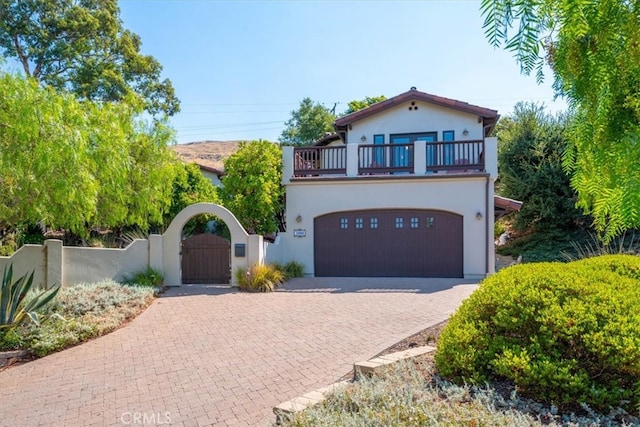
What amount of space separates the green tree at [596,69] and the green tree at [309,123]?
29964 mm

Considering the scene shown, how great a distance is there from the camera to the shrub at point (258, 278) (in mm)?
11828

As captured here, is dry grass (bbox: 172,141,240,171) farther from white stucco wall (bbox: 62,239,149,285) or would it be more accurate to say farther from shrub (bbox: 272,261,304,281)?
white stucco wall (bbox: 62,239,149,285)

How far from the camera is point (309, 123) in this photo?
32.0 metres

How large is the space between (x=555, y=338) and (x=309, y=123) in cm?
2975

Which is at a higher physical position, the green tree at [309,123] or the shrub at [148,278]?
the green tree at [309,123]

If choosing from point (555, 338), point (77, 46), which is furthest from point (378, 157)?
point (77, 46)

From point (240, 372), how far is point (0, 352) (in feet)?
14.7

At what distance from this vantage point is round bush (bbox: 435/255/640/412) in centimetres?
338

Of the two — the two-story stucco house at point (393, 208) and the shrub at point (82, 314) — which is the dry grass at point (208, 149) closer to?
the two-story stucco house at point (393, 208)

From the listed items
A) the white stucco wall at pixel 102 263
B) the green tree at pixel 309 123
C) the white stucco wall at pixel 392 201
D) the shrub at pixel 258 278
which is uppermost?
the green tree at pixel 309 123

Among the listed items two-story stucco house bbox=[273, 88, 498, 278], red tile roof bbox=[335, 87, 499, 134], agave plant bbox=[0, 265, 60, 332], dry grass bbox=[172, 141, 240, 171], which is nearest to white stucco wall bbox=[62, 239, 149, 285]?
agave plant bbox=[0, 265, 60, 332]

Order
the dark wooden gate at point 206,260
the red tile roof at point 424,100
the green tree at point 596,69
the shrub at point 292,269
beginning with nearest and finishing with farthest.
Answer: the green tree at point 596,69 → the dark wooden gate at point 206,260 → the shrub at point 292,269 → the red tile roof at point 424,100

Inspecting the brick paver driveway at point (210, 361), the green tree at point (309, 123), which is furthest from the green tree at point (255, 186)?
the green tree at point (309, 123)

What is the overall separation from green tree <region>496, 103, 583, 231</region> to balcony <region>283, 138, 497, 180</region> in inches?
251
